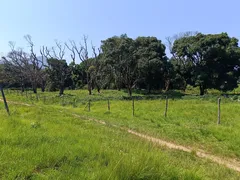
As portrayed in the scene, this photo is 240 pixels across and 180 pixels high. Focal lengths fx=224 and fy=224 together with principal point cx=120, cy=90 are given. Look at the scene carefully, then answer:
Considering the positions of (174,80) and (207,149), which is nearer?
(207,149)

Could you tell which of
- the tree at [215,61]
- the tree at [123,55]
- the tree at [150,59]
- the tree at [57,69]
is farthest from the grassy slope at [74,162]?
the tree at [57,69]

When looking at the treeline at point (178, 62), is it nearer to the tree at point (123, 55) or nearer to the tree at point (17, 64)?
the tree at point (123, 55)

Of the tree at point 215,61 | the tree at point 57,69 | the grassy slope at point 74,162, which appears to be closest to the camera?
the grassy slope at point 74,162

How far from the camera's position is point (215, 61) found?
33.5 metres

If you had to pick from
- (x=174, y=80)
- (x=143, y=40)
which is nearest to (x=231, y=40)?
(x=174, y=80)

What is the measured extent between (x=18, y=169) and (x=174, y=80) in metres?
37.7

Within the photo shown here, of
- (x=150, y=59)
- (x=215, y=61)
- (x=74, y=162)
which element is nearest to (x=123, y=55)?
(x=150, y=59)

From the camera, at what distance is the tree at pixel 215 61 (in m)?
32.2

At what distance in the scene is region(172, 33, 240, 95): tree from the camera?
32.2 metres

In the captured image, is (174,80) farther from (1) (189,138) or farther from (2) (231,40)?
(1) (189,138)

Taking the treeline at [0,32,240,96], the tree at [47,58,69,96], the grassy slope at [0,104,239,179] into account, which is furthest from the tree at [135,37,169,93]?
the grassy slope at [0,104,239,179]

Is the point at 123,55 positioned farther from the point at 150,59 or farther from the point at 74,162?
the point at 74,162

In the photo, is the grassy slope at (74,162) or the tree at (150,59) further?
the tree at (150,59)

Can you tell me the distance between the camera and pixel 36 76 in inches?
1918
